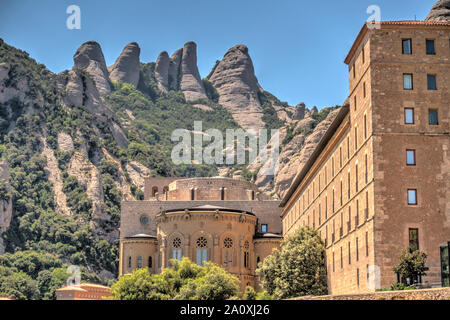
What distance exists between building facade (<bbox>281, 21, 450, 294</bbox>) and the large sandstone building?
3683 cm

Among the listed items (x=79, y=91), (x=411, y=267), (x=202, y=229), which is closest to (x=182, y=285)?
(x=202, y=229)

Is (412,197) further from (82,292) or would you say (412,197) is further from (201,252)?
(82,292)

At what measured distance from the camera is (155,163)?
194m

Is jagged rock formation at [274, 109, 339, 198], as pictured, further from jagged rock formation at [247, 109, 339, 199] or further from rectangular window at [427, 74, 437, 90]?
rectangular window at [427, 74, 437, 90]

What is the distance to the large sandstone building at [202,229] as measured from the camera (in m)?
87.8

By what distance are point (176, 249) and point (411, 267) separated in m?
48.5

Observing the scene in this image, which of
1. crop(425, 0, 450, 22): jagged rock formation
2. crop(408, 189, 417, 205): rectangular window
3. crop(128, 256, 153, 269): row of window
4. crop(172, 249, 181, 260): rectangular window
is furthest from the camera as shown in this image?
crop(128, 256, 153, 269): row of window

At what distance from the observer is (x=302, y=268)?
64.6 meters

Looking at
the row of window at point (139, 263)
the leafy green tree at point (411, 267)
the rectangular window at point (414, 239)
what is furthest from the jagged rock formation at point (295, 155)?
the leafy green tree at point (411, 267)

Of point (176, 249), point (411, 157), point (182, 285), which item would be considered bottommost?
point (182, 285)

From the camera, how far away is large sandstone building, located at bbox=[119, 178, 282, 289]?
288ft

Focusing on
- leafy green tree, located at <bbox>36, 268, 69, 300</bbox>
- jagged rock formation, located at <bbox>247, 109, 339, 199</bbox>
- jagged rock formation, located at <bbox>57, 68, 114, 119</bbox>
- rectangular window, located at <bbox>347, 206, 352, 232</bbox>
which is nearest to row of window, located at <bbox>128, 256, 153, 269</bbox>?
leafy green tree, located at <bbox>36, 268, 69, 300</bbox>

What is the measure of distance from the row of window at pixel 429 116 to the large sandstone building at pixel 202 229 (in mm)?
43747

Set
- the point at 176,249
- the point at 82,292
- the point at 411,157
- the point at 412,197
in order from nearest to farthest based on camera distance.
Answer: the point at 412,197 → the point at 411,157 → the point at 176,249 → the point at 82,292
